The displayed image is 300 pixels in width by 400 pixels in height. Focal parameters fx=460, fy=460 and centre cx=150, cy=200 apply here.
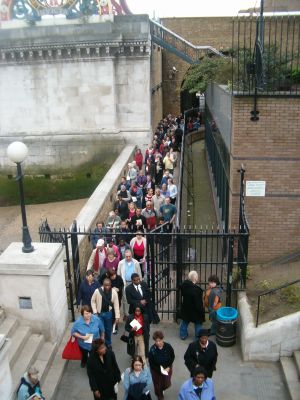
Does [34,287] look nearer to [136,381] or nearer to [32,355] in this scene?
[32,355]

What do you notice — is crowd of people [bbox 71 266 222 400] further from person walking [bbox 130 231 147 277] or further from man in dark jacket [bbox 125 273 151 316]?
person walking [bbox 130 231 147 277]

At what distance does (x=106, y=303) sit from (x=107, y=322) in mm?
379

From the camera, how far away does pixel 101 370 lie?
6.32m

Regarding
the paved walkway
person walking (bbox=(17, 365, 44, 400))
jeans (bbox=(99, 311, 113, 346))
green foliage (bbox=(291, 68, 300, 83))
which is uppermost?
green foliage (bbox=(291, 68, 300, 83))

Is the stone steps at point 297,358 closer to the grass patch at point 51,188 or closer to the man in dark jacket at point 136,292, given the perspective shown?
the man in dark jacket at point 136,292

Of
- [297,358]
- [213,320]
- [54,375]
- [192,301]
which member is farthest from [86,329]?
[297,358]

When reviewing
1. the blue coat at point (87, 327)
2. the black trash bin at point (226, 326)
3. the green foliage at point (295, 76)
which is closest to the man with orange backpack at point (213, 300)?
the black trash bin at point (226, 326)

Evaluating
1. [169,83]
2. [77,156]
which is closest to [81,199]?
[77,156]

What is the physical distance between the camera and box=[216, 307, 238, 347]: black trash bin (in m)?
8.04

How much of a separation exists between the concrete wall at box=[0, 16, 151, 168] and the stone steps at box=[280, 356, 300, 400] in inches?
703

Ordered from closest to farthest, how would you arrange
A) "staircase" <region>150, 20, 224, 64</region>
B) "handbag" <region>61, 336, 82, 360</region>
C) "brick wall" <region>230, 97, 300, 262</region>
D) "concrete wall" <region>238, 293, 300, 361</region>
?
"concrete wall" <region>238, 293, 300, 361</region>
"handbag" <region>61, 336, 82, 360</region>
"brick wall" <region>230, 97, 300, 262</region>
"staircase" <region>150, 20, 224, 64</region>

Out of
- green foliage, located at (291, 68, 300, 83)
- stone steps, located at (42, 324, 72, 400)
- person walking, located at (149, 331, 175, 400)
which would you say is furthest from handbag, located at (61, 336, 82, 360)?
green foliage, located at (291, 68, 300, 83)

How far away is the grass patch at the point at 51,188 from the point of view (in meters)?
25.5

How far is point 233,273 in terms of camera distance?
938 cm
